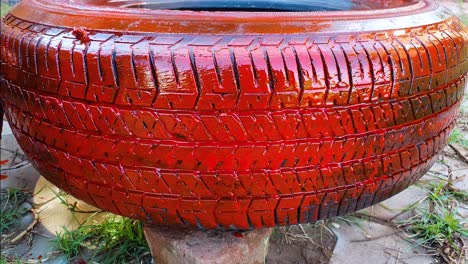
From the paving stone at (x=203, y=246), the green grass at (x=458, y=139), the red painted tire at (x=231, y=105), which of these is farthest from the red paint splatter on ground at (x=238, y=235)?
the green grass at (x=458, y=139)

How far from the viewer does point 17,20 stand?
4.15 ft

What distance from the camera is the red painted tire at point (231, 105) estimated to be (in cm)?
96

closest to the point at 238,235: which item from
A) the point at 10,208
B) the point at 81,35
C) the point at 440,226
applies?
the point at 81,35

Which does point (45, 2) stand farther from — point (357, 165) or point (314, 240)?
point (314, 240)

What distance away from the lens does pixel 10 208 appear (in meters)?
1.96

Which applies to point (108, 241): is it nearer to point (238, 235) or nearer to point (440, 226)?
point (238, 235)

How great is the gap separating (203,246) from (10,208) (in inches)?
42.1

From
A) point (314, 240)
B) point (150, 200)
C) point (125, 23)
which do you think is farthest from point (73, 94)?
point (314, 240)

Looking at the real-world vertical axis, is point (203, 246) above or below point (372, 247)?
above

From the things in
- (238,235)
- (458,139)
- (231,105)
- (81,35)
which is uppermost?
(81,35)

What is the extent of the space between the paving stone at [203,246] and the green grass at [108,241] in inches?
9.7

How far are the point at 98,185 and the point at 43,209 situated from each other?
95 cm

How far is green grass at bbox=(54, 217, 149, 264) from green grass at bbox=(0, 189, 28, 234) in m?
0.27

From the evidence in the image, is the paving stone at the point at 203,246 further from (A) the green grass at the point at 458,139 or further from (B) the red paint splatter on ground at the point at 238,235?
(A) the green grass at the point at 458,139
